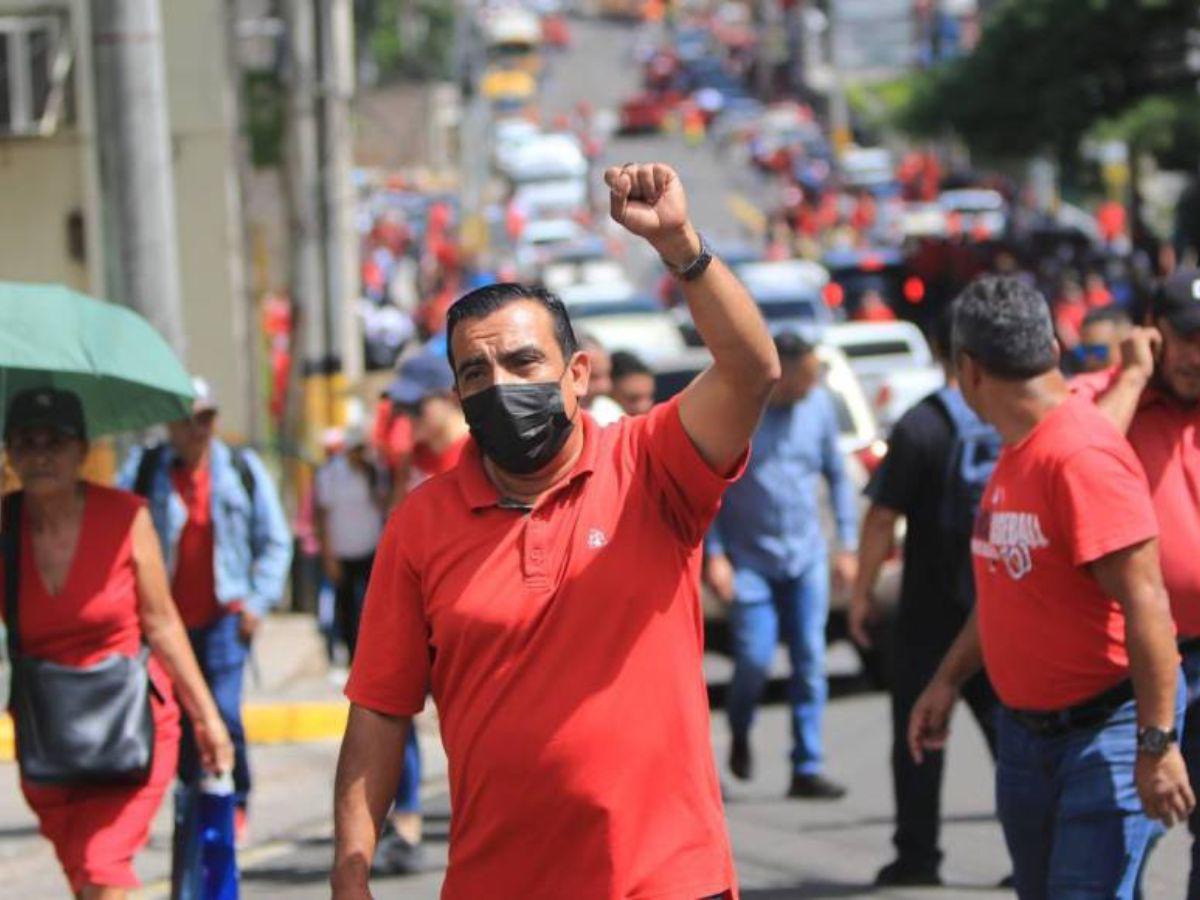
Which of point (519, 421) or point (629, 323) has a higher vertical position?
point (519, 421)

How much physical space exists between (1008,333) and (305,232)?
14687 mm

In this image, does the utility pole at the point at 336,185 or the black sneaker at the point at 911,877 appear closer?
the black sneaker at the point at 911,877

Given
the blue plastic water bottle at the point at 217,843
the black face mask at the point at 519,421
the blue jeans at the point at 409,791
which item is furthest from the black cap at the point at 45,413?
the blue jeans at the point at 409,791

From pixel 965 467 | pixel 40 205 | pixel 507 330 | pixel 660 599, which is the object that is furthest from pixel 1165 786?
pixel 40 205

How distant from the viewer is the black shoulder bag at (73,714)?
6430 millimetres

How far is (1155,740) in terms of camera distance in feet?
16.6

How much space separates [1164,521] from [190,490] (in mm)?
3925

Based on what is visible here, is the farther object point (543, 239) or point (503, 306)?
point (543, 239)

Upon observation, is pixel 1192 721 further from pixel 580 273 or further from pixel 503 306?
pixel 580 273

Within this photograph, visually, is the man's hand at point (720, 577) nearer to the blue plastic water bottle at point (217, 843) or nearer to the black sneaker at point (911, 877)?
the black sneaker at point (911, 877)

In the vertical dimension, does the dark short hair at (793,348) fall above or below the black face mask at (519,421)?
below

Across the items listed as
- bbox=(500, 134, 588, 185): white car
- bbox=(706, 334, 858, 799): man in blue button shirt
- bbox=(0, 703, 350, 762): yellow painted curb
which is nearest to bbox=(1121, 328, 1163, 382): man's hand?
bbox=(706, 334, 858, 799): man in blue button shirt

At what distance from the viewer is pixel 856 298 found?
3459 cm

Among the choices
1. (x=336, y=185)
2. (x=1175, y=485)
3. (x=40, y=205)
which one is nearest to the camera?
(x=1175, y=485)
